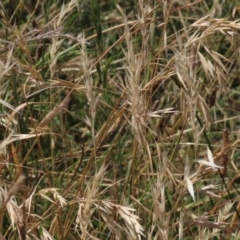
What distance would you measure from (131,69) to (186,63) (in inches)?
A: 3.7

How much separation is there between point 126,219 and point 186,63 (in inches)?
10.9

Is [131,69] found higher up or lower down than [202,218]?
higher up

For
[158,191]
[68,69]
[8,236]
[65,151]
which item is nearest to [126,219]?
[158,191]

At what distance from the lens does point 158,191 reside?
124 cm

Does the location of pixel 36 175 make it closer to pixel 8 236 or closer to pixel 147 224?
pixel 8 236

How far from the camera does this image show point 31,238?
4.50 ft

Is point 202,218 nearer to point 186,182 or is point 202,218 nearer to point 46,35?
point 186,182

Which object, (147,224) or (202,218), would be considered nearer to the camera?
(202,218)

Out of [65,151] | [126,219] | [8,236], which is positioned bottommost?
[65,151]

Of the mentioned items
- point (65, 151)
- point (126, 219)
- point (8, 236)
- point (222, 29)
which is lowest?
point (65, 151)

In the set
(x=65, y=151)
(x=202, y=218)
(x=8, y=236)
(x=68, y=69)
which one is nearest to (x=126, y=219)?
(x=202, y=218)

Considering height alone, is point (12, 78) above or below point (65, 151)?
above

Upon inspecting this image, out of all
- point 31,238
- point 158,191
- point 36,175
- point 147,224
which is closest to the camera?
point 158,191

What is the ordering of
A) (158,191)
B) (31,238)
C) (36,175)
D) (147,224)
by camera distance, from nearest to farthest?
(158,191) → (31,238) → (147,224) → (36,175)
